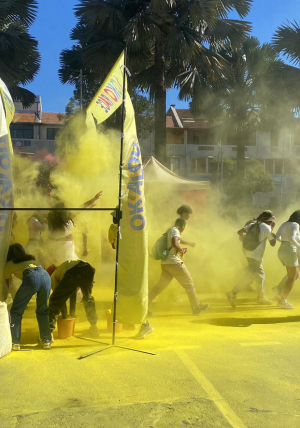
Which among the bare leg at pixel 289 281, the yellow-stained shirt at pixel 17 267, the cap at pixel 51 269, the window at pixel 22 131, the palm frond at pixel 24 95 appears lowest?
the bare leg at pixel 289 281

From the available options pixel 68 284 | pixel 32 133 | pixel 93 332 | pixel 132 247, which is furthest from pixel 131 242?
pixel 32 133

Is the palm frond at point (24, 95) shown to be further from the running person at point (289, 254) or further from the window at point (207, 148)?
the window at point (207, 148)

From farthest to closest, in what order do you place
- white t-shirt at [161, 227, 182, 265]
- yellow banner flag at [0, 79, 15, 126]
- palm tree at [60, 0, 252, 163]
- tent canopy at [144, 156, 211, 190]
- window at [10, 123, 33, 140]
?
window at [10, 123, 33, 140], palm tree at [60, 0, 252, 163], tent canopy at [144, 156, 211, 190], white t-shirt at [161, 227, 182, 265], yellow banner flag at [0, 79, 15, 126]

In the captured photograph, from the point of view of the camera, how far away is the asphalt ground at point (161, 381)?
339cm

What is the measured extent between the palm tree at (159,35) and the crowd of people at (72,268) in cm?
803

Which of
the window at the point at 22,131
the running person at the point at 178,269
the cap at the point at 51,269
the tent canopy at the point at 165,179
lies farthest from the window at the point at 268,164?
the cap at the point at 51,269

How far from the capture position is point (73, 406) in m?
3.56

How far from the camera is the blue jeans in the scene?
4914mm

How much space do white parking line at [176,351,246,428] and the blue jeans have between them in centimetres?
152

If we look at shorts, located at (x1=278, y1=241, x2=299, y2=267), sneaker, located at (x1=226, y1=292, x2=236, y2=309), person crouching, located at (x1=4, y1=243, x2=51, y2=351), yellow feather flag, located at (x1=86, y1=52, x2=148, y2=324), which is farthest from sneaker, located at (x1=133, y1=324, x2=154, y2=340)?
shorts, located at (x1=278, y1=241, x2=299, y2=267)

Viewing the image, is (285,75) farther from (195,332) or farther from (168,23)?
(195,332)

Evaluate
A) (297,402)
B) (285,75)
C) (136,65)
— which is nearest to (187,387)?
(297,402)

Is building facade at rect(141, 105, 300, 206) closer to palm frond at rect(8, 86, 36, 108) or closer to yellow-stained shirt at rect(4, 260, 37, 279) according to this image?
palm frond at rect(8, 86, 36, 108)

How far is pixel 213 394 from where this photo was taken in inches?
148
